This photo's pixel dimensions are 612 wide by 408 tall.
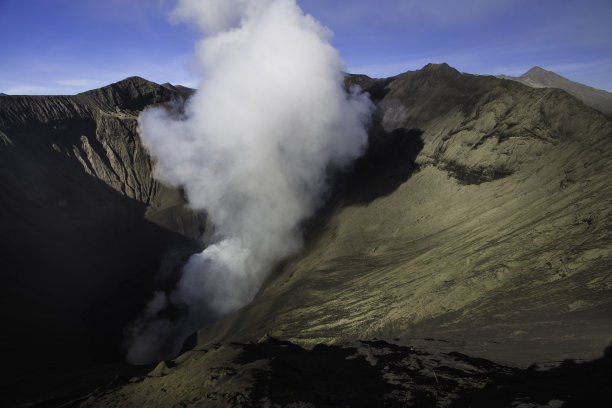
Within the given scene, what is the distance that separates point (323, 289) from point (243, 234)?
17.5 metres

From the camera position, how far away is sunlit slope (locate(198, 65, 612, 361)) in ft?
30.0

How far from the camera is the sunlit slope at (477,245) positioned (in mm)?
9148

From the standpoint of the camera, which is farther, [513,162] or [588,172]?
[513,162]

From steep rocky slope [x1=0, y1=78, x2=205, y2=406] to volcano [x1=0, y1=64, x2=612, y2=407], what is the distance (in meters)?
0.15

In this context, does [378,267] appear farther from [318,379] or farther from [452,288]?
[318,379]

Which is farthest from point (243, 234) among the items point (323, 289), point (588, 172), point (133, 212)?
point (588, 172)

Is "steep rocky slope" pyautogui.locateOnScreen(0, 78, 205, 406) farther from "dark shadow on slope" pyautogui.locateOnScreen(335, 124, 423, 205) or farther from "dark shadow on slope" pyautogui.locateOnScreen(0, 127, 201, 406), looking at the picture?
"dark shadow on slope" pyautogui.locateOnScreen(335, 124, 423, 205)

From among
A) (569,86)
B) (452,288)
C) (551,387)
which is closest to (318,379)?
(551,387)

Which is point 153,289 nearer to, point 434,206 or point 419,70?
point 434,206

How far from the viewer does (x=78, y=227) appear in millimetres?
28781

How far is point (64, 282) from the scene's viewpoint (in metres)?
23.3

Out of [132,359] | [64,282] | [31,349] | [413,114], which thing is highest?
[413,114]

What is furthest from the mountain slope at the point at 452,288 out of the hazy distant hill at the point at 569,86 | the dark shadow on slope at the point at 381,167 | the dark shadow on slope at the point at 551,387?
the hazy distant hill at the point at 569,86

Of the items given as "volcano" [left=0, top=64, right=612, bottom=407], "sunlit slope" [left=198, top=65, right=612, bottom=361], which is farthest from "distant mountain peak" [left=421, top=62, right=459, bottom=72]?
"sunlit slope" [left=198, top=65, right=612, bottom=361]
